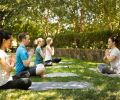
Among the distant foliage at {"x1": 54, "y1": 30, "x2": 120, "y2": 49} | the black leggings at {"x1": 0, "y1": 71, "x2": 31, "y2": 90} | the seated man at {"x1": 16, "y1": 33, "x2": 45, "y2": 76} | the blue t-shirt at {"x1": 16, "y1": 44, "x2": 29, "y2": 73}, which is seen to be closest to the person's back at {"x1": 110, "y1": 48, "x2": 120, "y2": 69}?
the seated man at {"x1": 16, "y1": 33, "x2": 45, "y2": 76}

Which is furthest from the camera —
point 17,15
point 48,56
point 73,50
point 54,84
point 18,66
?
point 17,15

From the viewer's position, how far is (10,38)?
823 centimetres

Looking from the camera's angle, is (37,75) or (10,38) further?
(37,75)

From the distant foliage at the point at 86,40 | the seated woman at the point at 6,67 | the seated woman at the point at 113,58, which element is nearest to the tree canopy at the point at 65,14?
the distant foliage at the point at 86,40

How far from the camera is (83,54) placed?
23.6m

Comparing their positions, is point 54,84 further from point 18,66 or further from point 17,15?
point 17,15

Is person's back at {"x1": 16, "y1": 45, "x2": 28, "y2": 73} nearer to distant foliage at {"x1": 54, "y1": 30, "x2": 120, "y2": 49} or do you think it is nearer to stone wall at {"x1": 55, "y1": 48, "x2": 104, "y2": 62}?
distant foliage at {"x1": 54, "y1": 30, "x2": 120, "y2": 49}

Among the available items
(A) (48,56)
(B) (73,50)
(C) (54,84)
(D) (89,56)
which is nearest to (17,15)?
(B) (73,50)

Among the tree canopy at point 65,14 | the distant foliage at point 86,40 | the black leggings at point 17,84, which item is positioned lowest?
the black leggings at point 17,84

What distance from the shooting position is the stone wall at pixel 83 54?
20906 mm

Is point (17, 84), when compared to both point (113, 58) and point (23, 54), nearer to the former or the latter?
point (23, 54)

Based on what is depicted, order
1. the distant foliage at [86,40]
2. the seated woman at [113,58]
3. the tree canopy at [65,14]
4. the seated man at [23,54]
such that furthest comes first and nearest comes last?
the tree canopy at [65,14]
the distant foliage at [86,40]
the seated woman at [113,58]
the seated man at [23,54]

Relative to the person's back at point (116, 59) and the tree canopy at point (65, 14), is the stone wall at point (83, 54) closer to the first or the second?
the tree canopy at point (65, 14)

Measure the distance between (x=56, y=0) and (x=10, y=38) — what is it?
20.6 metres
